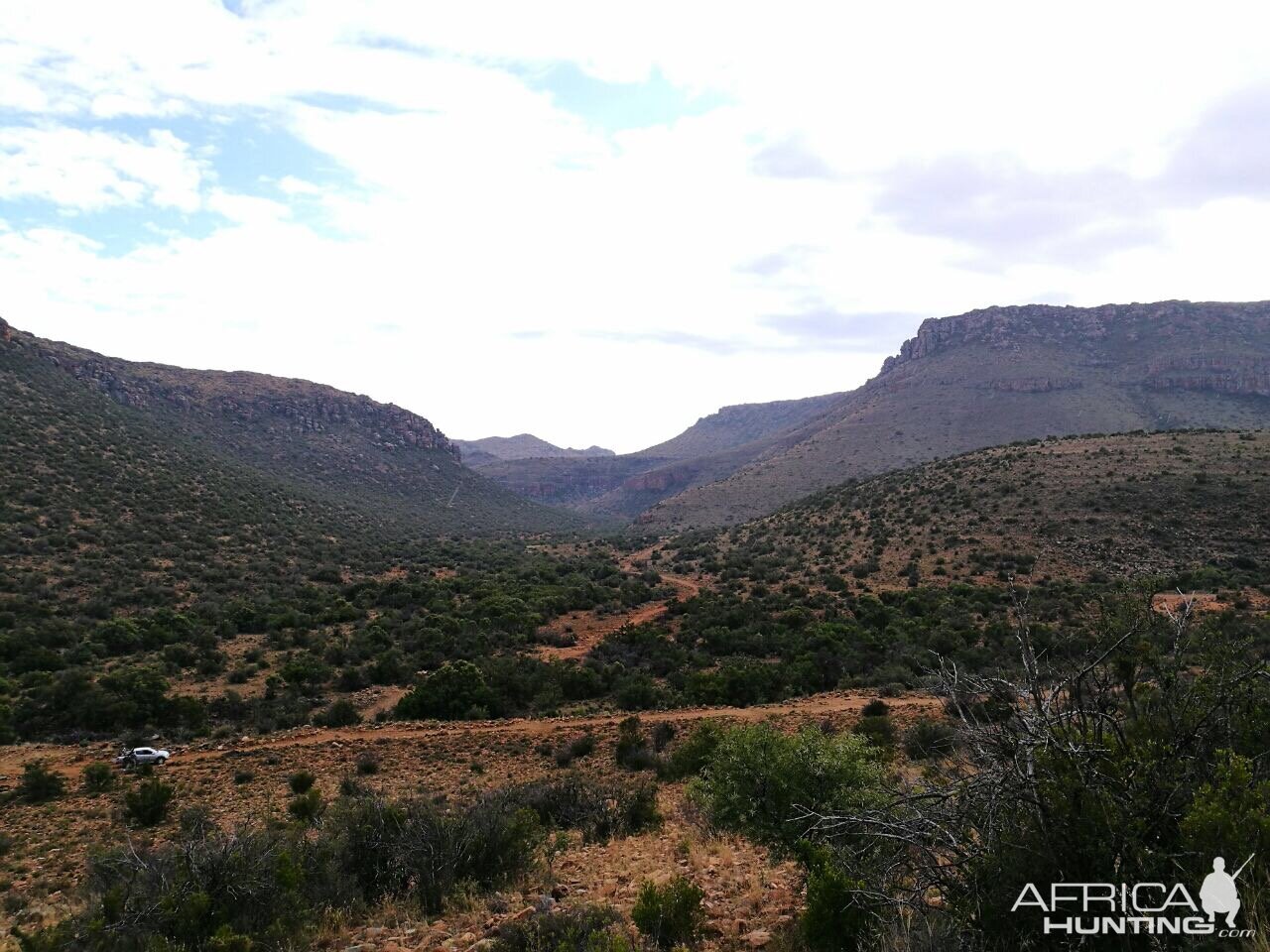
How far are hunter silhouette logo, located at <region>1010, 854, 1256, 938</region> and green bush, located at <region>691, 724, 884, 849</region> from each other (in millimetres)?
3448

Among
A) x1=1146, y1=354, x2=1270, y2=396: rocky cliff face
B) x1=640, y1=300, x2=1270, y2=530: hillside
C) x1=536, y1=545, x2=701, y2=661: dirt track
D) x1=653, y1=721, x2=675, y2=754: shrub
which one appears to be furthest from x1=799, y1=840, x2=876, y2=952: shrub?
x1=1146, y1=354, x2=1270, y2=396: rocky cliff face

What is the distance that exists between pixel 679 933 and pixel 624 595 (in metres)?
30.4

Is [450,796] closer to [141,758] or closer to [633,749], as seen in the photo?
[633,749]

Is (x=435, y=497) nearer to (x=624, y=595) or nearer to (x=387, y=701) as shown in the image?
(x=624, y=595)

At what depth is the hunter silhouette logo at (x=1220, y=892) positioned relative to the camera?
322 cm

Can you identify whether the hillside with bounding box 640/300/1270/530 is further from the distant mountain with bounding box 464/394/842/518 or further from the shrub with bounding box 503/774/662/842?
the shrub with bounding box 503/774/662/842

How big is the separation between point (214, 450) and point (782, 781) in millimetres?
75438

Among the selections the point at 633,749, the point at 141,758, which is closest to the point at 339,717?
the point at 141,758

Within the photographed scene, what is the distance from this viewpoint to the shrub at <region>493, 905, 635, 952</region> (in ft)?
17.1

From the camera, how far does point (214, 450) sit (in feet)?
219

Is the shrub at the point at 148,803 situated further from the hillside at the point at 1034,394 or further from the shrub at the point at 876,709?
the hillside at the point at 1034,394

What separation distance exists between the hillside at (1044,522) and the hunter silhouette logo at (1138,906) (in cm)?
2711

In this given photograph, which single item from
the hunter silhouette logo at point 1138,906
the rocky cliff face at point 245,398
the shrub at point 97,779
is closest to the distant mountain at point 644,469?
the rocky cliff face at point 245,398

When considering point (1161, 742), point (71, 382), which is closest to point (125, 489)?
point (71, 382)
